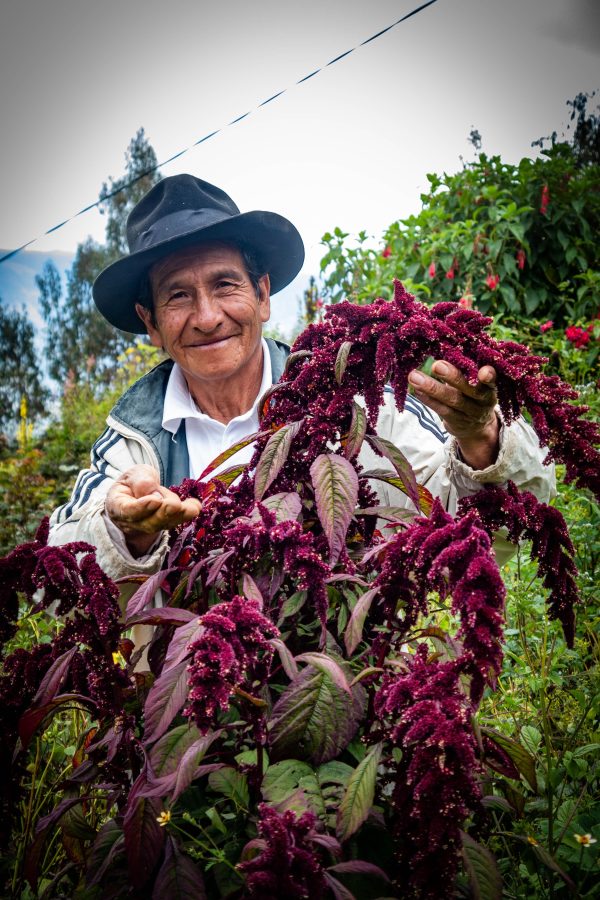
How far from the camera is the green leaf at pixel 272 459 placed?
3.27 feet

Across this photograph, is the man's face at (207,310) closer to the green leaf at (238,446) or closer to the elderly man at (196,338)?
the elderly man at (196,338)

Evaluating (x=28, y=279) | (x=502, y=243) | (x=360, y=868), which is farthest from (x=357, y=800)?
(x=28, y=279)

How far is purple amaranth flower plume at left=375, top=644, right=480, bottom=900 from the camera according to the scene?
0.72 metres

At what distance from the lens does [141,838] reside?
95 cm

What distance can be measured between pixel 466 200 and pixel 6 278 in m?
6.32

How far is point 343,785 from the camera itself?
94 centimetres

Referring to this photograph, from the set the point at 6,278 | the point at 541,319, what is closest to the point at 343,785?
the point at 541,319

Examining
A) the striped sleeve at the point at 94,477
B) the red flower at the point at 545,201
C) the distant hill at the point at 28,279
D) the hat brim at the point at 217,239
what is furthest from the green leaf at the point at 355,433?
the distant hill at the point at 28,279

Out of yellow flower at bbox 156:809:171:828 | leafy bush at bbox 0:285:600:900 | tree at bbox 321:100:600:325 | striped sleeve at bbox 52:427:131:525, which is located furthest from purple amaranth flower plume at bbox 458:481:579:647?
tree at bbox 321:100:600:325

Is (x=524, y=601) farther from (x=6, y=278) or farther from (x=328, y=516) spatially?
(x=6, y=278)

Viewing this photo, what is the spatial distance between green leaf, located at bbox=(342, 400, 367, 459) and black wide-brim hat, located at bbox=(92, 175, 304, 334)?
1339 millimetres

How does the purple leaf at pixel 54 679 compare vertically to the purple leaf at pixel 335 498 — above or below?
below

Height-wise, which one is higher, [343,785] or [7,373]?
[7,373]

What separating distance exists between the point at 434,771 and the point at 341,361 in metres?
0.55
